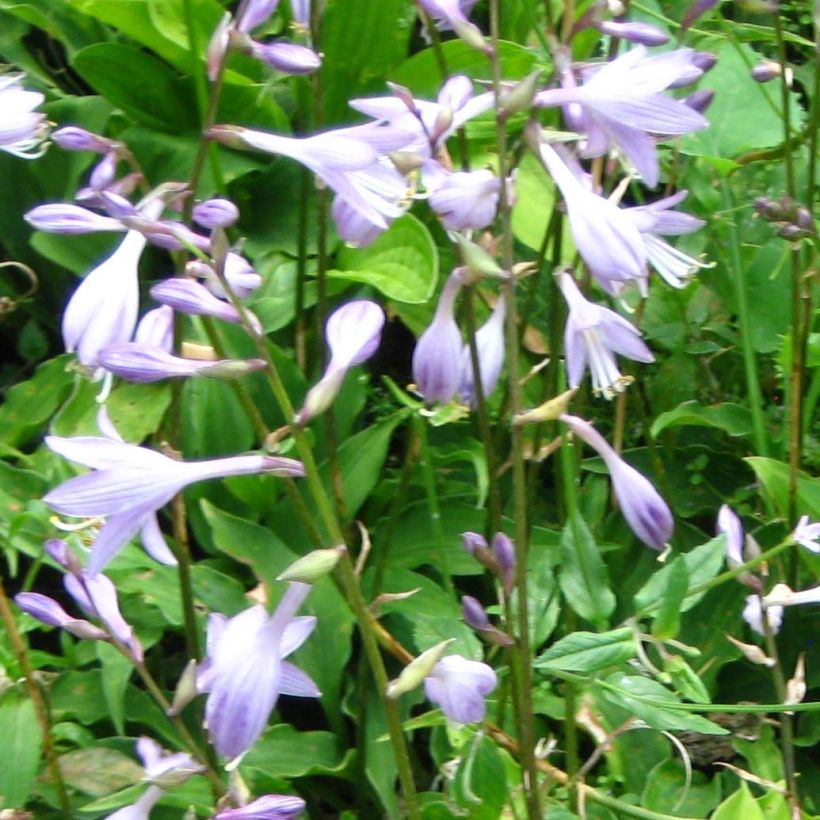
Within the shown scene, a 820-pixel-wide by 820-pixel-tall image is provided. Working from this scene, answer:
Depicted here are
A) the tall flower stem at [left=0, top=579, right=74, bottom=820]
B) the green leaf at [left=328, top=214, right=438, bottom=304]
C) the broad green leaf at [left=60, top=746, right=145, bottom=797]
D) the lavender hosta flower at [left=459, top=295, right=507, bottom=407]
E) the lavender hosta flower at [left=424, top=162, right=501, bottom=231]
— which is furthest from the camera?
the green leaf at [left=328, top=214, right=438, bottom=304]

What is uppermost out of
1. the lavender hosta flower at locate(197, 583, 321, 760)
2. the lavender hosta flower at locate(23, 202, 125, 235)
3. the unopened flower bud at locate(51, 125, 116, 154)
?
the unopened flower bud at locate(51, 125, 116, 154)

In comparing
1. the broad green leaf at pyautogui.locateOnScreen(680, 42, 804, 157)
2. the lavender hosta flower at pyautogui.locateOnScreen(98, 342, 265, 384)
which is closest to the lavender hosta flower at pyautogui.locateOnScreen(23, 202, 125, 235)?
the lavender hosta flower at pyautogui.locateOnScreen(98, 342, 265, 384)

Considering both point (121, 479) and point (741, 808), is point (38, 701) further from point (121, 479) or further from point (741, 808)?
point (741, 808)

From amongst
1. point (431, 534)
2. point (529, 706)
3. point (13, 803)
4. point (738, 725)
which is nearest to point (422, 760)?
point (431, 534)

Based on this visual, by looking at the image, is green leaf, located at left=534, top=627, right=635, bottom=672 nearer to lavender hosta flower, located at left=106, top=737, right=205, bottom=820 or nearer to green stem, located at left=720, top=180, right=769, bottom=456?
lavender hosta flower, located at left=106, top=737, right=205, bottom=820

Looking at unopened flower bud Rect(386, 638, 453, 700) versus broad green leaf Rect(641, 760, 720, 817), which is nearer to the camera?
unopened flower bud Rect(386, 638, 453, 700)

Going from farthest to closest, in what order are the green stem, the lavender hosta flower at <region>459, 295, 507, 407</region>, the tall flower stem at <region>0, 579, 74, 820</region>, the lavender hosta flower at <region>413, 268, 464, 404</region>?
the green stem → the tall flower stem at <region>0, 579, 74, 820</region> → the lavender hosta flower at <region>459, 295, 507, 407</region> → the lavender hosta flower at <region>413, 268, 464, 404</region>

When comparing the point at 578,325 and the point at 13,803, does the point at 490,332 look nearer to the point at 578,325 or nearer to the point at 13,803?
the point at 578,325

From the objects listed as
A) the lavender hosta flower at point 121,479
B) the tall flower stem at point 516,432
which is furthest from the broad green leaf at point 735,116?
the lavender hosta flower at point 121,479
